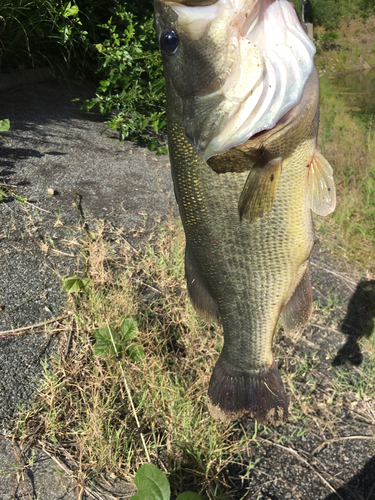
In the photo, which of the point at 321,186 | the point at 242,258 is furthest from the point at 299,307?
the point at 321,186

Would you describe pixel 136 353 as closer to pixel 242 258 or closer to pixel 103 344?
pixel 103 344

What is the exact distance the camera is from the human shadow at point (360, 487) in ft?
7.10

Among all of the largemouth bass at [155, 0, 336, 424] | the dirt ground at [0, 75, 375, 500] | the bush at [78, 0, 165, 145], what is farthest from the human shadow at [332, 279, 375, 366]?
the bush at [78, 0, 165, 145]

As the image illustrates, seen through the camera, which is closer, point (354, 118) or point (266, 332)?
point (266, 332)

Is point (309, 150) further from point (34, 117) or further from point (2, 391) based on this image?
point (34, 117)

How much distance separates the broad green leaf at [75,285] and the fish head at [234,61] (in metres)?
1.84

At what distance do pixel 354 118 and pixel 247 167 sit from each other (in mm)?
11038

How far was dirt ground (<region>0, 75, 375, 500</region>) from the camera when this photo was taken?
2170mm

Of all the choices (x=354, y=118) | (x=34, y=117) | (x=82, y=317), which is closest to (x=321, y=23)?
(x=354, y=118)

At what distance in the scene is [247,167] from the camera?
125 centimetres

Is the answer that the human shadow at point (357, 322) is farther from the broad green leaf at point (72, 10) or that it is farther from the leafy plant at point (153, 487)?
the broad green leaf at point (72, 10)

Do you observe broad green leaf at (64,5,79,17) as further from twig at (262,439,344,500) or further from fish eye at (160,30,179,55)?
twig at (262,439,344,500)

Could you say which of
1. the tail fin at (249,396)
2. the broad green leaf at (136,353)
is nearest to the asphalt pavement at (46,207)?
the broad green leaf at (136,353)

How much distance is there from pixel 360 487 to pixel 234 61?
2283 millimetres
